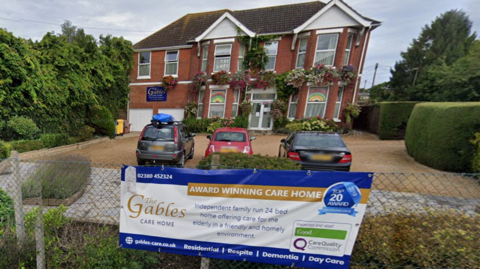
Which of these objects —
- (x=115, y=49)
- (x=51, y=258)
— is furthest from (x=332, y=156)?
(x=115, y=49)

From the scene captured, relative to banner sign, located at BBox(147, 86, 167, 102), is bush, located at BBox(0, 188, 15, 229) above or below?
below

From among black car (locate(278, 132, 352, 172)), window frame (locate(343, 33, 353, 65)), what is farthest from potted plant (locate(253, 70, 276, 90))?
black car (locate(278, 132, 352, 172))

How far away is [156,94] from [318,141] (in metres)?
14.4

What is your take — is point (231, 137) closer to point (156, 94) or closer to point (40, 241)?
point (40, 241)

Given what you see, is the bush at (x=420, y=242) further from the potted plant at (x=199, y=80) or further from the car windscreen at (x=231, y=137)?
the potted plant at (x=199, y=80)

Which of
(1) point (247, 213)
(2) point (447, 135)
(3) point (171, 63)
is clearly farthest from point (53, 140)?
(2) point (447, 135)

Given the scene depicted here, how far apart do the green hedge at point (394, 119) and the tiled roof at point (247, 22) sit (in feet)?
26.2

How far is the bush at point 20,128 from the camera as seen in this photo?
6.66 metres

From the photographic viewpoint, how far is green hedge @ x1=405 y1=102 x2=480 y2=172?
516 cm

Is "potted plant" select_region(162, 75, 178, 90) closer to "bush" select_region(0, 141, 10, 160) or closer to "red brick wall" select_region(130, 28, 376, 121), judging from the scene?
"red brick wall" select_region(130, 28, 376, 121)

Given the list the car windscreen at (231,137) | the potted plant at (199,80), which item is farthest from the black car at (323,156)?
the potted plant at (199,80)

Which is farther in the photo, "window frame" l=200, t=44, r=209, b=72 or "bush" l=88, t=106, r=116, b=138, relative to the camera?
"window frame" l=200, t=44, r=209, b=72

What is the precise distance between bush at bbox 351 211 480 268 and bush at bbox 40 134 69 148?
10.4 metres

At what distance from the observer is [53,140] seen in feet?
25.1
